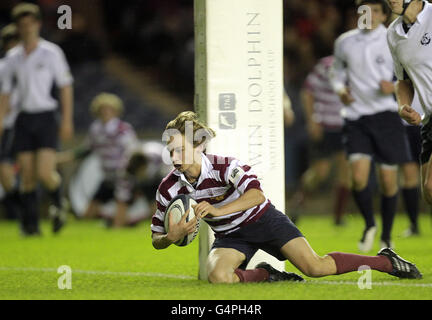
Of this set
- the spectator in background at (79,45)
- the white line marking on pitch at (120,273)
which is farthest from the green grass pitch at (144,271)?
the spectator in background at (79,45)

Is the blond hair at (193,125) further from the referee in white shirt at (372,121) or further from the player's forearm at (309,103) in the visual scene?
the player's forearm at (309,103)

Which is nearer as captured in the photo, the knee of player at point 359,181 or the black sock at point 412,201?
the knee of player at point 359,181

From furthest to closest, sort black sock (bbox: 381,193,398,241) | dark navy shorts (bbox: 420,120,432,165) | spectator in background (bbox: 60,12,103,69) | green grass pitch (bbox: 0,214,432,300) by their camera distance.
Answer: spectator in background (bbox: 60,12,103,69) < black sock (bbox: 381,193,398,241) < dark navy shorts (bbox: 420,120,432,165) < green grass pitch (bbox: 0,214,432,300)

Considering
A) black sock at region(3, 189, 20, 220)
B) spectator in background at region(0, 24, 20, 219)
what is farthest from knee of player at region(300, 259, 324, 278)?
black sock at region(3, 189, 20, 220)

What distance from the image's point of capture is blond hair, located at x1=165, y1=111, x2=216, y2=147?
5.08m

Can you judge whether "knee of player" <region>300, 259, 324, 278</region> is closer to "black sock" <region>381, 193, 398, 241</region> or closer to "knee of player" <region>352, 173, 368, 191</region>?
"black sock" <region>381, 193, 398, 241</region>

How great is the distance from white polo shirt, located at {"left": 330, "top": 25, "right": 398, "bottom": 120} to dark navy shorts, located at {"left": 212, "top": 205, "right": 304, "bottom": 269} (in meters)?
2.62

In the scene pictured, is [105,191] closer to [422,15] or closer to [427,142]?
[427,142]

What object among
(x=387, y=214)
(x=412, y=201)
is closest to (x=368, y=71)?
(x=387, y=214)

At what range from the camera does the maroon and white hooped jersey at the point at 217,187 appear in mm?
5117

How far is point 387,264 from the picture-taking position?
536 centimetres
